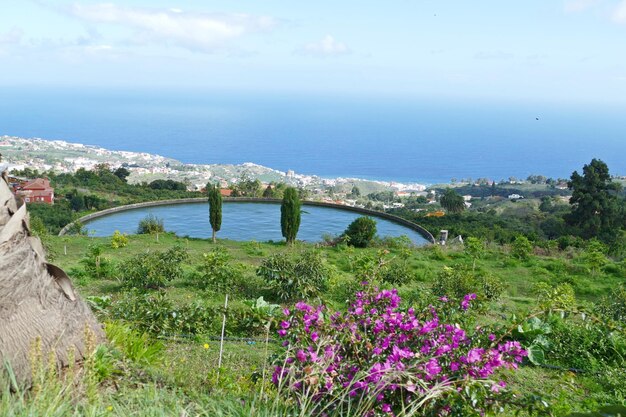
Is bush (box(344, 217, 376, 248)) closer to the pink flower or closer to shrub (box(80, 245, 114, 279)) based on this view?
shrub (box(80, 245, 114, 279))

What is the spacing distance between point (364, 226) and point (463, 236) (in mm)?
4952

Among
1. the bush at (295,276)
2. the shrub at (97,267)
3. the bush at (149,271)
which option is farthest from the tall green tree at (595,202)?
the shrub at (97,267)

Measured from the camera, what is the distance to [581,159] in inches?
6417

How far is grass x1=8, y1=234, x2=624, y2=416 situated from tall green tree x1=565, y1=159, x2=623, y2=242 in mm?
10277

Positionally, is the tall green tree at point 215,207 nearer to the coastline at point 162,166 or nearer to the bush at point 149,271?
the bush at point 149,271

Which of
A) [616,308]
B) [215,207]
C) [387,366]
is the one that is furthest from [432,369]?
[215,207]

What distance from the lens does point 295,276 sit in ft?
25.6

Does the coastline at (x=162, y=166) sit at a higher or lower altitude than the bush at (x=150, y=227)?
higher

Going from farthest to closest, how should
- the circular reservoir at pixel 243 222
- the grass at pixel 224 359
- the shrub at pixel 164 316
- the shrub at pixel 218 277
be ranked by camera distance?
1. the circular reservoir at pixel 243 222
2. the shrub at pixel 218 277
3. the shrub at pixel 164 316
4. the grass at pixel 224 359

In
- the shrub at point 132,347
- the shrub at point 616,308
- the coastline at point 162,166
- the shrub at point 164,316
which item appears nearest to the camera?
the shrub at point 132,347

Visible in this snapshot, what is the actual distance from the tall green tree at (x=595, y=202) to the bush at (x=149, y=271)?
19000mm

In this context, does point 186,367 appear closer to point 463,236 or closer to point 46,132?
point 463,236

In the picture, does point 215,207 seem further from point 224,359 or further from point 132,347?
point 132,347

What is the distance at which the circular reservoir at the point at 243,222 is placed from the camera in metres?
19.8
